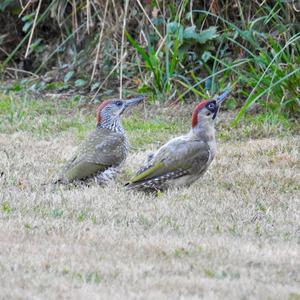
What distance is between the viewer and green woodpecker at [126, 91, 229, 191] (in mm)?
7914

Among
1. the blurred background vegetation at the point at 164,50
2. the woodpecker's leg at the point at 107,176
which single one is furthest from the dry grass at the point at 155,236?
the blurred background vegetation at the point at 164,50


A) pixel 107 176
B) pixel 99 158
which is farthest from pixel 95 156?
pixel 107 176

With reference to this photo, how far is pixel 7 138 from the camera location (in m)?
10.2

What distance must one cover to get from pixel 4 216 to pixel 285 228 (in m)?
2.02

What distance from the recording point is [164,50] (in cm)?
1234

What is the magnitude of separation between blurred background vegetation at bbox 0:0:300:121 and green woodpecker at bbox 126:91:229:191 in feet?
7.08

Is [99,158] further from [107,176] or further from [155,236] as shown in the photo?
[155,236]

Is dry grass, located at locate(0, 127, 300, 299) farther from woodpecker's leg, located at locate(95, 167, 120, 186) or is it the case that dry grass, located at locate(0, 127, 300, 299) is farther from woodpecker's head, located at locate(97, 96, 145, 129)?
woodpecker's head, located at locate(97, 96, 145, 129)

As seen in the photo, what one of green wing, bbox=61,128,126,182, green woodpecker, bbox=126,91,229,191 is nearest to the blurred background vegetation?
green woodpecker, bbox=126,91,229,191

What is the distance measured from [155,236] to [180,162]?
1778 mm

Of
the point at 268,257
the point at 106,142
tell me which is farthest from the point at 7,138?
the point at 268,257

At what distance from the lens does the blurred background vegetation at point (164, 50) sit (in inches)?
440

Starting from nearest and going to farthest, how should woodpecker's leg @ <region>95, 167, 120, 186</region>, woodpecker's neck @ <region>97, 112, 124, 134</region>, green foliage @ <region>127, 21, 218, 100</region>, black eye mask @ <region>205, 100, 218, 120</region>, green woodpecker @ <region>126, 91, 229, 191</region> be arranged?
green woodpecker @ <region>126, 91, 229, 191</region> < woodpecker's leg @ <region>95, 167, 120, 186</region> < black eye mask @ <region>205, 100, 218, 120</region> < woodpecker's neck @ <region>97, 112, 124, 134</region> < green foliage @ <region>127, 21, 218, 100</region>

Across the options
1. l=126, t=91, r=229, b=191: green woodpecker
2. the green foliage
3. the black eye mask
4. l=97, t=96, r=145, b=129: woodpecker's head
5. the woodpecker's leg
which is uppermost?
the black eye mask
